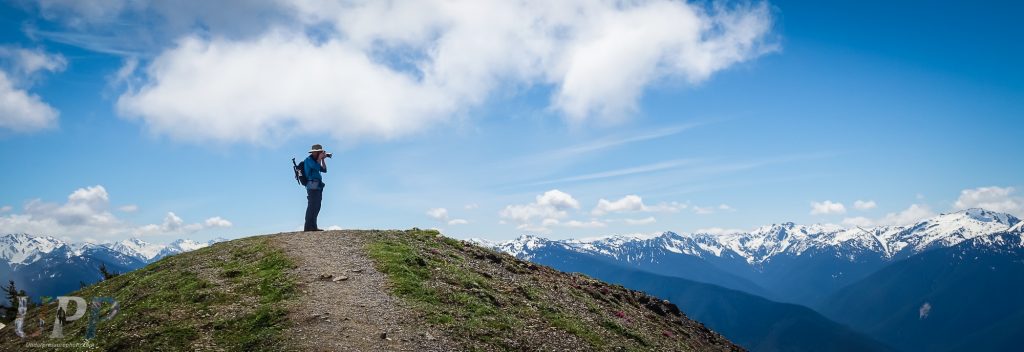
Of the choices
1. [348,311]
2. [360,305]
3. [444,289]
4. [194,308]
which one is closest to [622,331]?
[444,289]

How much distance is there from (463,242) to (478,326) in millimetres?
17106

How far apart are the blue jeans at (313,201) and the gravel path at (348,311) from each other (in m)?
5.32

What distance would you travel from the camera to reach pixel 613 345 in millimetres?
23094

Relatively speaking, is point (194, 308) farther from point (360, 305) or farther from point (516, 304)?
point (516, 304)

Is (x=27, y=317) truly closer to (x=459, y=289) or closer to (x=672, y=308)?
(x=459, y=289)

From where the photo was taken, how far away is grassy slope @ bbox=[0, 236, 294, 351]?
18.0m

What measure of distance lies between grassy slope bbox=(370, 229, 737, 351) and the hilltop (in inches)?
3.5

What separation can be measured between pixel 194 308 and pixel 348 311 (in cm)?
617

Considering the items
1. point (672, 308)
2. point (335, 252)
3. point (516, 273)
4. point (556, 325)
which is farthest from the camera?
point (672, 308)

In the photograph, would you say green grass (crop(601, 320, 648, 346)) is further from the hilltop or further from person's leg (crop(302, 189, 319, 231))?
person's leg (crop(302, 189, 319, 231))

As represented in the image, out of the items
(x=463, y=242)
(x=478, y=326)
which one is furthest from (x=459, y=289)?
(x=463, y=242)
